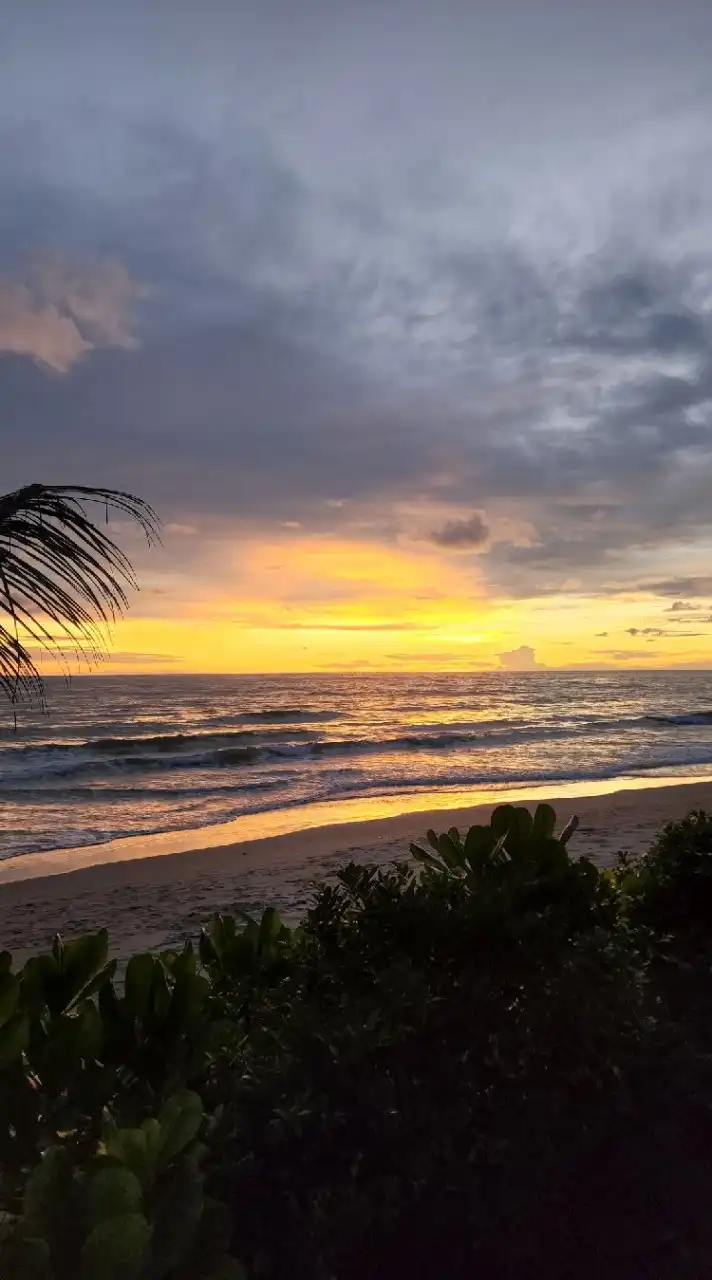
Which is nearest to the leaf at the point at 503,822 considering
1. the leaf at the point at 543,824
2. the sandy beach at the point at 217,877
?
the leaf at the point at 543,824

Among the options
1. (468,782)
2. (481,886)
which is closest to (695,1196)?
(481,886)

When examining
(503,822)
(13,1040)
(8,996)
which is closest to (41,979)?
(8,996)

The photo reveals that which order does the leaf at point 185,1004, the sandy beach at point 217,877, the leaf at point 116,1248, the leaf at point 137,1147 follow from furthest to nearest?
the sandy beach at point 217,877 < the leaf at point 185,1004 < the leaf at point 137,1147 < the leaf at point 116,1248

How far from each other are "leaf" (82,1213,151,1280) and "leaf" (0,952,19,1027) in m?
0.75

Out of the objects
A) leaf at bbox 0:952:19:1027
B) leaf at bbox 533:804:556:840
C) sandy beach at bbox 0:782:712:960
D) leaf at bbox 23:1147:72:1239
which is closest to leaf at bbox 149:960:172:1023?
leaf at bbox 0:952:19:1027

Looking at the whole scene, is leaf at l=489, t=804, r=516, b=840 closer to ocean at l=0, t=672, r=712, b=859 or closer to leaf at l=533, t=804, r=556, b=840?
leaf at l=533, t=804, r=556, b=840

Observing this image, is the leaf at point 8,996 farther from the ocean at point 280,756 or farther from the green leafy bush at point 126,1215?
the ocean at point 280,756

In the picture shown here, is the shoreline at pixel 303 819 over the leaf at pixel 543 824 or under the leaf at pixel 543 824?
under

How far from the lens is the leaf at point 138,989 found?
6.70 feet

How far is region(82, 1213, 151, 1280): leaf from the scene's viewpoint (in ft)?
3.80

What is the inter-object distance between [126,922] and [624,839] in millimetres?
6873

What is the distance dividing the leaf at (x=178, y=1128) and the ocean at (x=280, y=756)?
43.5ft

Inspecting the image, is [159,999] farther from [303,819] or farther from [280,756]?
[280,756]

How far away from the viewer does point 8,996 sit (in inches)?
77.0
